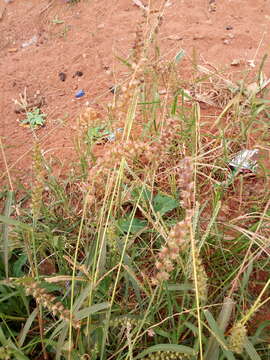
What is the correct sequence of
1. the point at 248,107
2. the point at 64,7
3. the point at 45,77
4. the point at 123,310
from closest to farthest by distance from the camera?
the point at 123,310 → the point at 248,107 → the point at 45,77 → the point at 64,7

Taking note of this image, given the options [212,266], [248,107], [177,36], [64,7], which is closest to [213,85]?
[248,107]

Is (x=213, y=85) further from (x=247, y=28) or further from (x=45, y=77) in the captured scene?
(x=45, y=77)

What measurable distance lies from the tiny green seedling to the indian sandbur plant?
603 mm

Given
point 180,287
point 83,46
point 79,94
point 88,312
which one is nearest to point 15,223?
point 88,312

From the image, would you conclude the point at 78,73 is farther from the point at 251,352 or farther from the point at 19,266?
the point at 251,352

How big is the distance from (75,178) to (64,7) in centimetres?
217

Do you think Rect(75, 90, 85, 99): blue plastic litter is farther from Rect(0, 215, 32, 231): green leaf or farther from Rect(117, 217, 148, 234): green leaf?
Rect(0, 215, 32, 231): green leaf

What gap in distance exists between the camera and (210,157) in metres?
1.72

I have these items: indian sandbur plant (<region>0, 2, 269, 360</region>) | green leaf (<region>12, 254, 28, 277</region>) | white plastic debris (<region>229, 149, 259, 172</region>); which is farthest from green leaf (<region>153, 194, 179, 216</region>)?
green leaf (<region>12, 254, 28, 277</region>)

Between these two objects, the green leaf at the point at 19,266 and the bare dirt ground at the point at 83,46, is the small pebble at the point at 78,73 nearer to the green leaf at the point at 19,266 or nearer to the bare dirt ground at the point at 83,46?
the bare dirt ground at the point at 83,46

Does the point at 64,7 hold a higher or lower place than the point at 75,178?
higher

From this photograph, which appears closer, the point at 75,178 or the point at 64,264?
the point at 64,264

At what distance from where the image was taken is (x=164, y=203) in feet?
4.81

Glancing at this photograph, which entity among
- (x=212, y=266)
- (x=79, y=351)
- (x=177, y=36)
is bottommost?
(x=212, y=266)
